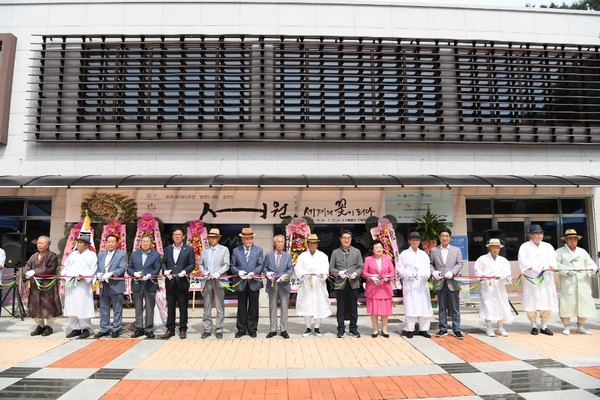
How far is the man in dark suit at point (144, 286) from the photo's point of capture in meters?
6.98

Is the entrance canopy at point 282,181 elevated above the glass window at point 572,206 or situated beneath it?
elevated above

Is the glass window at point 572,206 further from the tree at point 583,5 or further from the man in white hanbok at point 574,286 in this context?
the tree at point 583,5

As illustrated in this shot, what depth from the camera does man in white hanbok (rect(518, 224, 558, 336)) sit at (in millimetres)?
7156

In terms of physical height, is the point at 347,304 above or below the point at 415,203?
below

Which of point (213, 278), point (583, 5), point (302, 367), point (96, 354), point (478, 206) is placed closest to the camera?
point (302, 367)

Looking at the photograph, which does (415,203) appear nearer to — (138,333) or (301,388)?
(301,388)

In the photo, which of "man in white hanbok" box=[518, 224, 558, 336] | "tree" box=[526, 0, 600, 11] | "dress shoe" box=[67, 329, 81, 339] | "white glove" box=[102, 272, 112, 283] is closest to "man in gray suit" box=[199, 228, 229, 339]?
"white glove" box=[102, 272, 112, 283]

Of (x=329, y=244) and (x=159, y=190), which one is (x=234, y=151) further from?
(x=329, y=244)

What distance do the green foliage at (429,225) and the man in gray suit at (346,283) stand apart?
3.35 metres

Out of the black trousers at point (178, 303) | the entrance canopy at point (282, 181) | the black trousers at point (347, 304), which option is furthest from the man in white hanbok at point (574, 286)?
the black trousers at point (178, 303)

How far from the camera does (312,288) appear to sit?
24.0 ft

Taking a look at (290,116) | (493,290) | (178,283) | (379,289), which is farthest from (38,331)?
(493,290)

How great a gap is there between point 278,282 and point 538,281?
189 inches

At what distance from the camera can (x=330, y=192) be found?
10.1 metres
